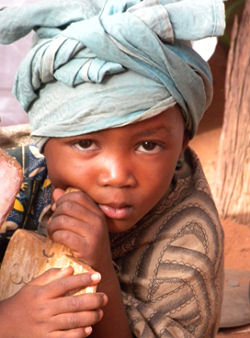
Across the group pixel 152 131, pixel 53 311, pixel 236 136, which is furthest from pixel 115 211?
pixel 236 136

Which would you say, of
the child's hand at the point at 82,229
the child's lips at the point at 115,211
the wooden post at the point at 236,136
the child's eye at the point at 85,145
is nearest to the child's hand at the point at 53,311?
the child's hand at the point at 82,229

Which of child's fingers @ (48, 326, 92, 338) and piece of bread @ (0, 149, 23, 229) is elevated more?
piece of bread @ (0, 149, 23, 229)

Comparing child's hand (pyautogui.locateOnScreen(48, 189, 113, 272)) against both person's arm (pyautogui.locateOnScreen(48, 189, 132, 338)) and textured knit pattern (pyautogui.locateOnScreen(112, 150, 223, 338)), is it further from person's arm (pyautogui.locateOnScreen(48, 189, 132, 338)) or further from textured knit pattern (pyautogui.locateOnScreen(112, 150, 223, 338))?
textured knit pattern (pyautogui.locateOnScreen(112, 150, 223, 338))

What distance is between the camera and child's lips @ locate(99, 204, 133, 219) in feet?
5.67

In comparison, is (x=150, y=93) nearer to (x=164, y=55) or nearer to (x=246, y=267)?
(x=164, y=55)

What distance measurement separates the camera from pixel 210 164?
4887 mm

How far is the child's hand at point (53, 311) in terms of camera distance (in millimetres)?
1504

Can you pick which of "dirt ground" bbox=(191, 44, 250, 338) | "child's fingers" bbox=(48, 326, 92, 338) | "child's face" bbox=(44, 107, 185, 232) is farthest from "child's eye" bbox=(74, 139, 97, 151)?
"dirt ground" bbox=(191, 44, 250, 338)

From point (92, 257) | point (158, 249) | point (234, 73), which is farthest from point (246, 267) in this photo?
point (92, 257)

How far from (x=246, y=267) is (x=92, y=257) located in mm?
2460

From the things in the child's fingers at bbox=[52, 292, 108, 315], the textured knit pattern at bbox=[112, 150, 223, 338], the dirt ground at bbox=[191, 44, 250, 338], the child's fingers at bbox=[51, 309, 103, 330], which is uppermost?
the child's fingers at bbox=[52, 292, 108, 315]

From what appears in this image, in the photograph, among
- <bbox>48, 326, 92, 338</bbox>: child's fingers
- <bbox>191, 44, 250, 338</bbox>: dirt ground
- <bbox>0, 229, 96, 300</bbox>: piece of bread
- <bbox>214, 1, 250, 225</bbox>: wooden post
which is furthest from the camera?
<bbox>214, 1, 250, 225</bbox>: wooden post

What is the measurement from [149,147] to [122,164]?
10 centimetres

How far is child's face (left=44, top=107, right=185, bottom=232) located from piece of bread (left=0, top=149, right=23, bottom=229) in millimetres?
390
